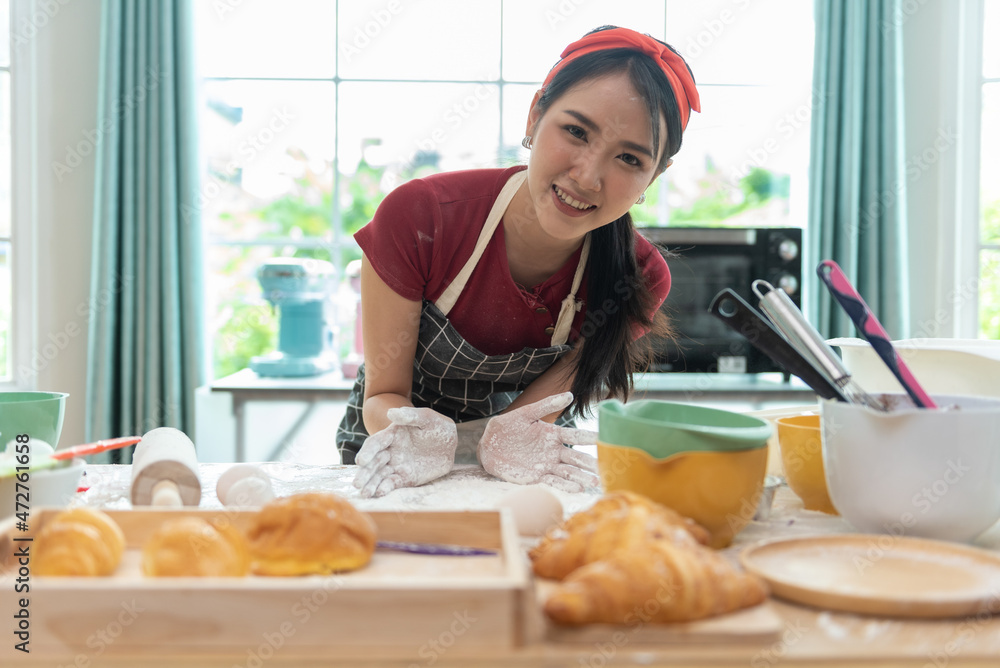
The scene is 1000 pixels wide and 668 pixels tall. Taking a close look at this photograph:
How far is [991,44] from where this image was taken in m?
2.89

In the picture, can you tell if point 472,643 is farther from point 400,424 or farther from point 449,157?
point 449,157

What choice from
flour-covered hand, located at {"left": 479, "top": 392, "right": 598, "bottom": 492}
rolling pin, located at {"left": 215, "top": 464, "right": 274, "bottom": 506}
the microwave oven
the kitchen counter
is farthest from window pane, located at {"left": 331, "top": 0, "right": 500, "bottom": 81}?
the kitchen counter

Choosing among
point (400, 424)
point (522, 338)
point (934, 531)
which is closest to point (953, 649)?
point (934, 531)

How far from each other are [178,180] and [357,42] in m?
0.90

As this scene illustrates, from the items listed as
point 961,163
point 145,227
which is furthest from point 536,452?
point 961,163

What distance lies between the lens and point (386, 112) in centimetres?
305

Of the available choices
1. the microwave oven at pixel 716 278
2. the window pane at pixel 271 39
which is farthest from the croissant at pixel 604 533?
the window pane at pixel 271 39

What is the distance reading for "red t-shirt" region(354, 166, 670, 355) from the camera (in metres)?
1.25

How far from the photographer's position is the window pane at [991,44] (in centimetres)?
288

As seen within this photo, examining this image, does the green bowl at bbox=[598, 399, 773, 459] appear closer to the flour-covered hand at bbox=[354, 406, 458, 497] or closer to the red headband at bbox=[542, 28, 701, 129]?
the flour-covered hand at bbox=[354, 406, 458, 497]

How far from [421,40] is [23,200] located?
165 centimetres

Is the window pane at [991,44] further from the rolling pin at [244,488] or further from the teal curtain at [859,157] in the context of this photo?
the rolling pin at [244,488]

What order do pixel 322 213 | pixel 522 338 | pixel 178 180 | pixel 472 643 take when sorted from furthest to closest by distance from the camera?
pixel 322 213 → pixel 178 180 → pixel 522 338 → pixel 472 643

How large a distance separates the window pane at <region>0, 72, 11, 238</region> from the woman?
228cm
